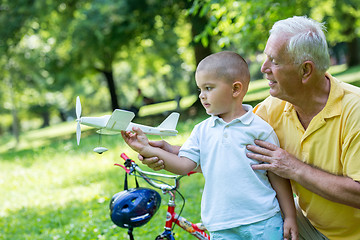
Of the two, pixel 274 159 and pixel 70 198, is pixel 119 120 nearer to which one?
pixel 274 159

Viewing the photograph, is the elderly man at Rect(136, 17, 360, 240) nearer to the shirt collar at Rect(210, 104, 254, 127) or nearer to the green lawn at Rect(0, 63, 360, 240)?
the shirt collar at Rect(210, 104, 254, 127)

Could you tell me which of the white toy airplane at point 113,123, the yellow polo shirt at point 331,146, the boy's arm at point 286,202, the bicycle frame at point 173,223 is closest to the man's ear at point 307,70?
the yellow polo shirt at point 331,146

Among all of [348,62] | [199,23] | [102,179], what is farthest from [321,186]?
[348,62]

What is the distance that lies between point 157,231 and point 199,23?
9920 mm

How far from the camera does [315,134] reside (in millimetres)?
2490

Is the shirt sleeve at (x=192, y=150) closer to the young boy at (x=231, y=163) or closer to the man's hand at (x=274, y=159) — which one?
the young boy at (x=231, y=163)

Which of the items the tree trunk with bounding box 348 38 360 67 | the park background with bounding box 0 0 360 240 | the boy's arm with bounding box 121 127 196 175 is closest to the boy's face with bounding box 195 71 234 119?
the boy's arm with bounding box 121 127 196 175

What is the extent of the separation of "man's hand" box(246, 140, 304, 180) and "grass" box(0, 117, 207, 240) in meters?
2.34

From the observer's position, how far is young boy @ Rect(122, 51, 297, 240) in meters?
2.32

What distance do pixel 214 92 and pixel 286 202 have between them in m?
0.79

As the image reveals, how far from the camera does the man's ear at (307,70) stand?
94.6 inches

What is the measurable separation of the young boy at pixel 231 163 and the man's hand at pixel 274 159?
46mm

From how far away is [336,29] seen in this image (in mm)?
26156

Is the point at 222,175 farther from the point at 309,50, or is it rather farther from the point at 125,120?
the point at 309,50
